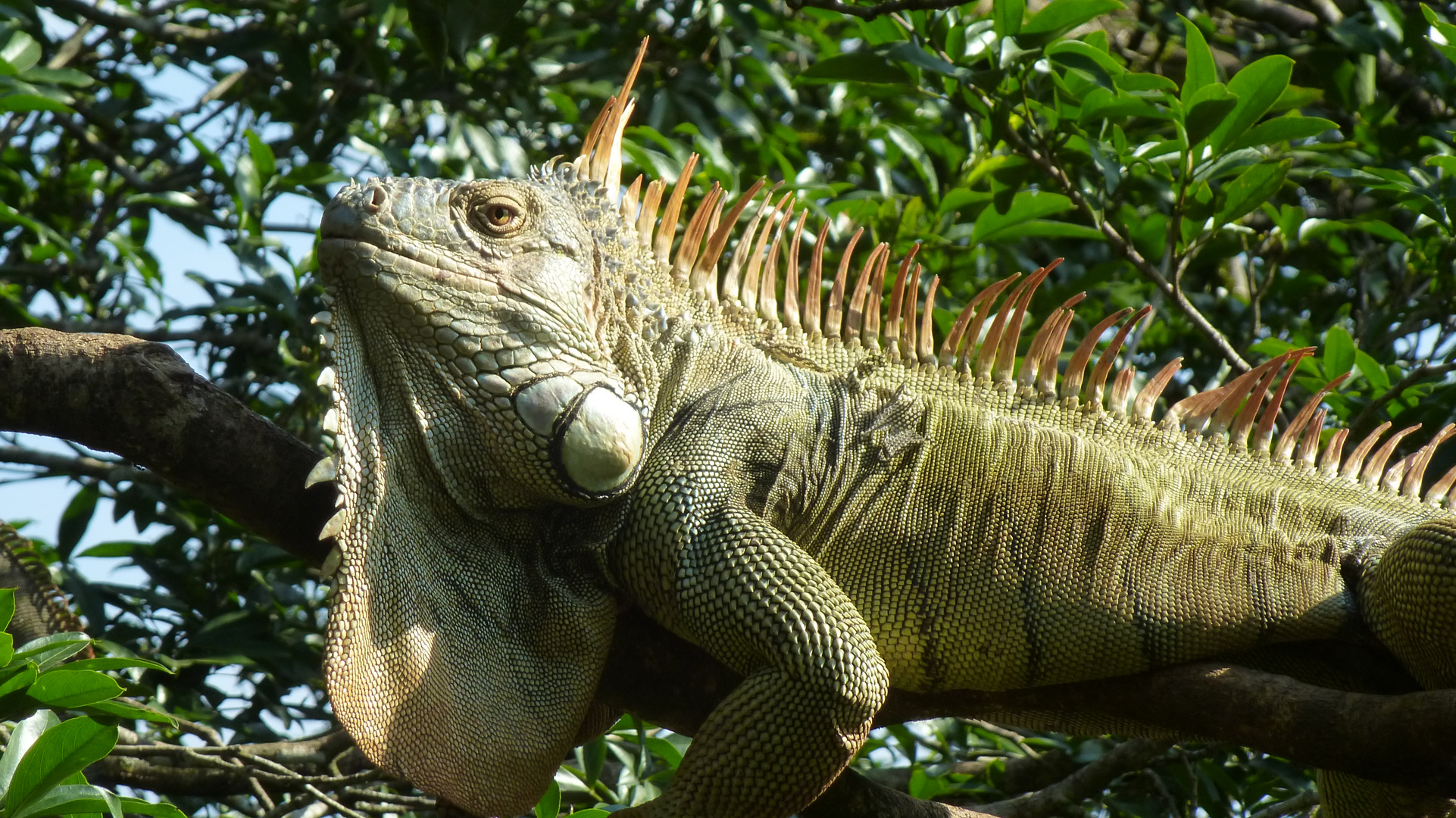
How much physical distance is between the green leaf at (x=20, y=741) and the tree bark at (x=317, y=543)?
2.47ft

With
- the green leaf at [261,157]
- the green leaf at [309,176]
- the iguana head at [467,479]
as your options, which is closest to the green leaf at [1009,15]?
the iguana head at [467,479]

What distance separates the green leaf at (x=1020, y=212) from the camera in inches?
203

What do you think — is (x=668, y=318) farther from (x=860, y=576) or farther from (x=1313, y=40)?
(x=1313, y=40)

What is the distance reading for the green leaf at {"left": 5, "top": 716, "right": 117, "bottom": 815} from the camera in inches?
100

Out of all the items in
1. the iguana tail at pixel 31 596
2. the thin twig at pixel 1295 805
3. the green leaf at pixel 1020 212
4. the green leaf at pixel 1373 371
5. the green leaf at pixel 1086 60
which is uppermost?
the green leaf at pixel 1086 60

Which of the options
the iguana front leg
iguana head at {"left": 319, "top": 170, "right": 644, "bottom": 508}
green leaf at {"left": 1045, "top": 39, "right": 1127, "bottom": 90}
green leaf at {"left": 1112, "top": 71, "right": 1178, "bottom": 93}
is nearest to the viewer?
the iguana front leg

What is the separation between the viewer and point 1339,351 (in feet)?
16.8

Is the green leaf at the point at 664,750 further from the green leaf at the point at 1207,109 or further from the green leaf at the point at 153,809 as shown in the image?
the green leaf at the point at 1207,109

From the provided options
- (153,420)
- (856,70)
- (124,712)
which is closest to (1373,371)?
(856,70)

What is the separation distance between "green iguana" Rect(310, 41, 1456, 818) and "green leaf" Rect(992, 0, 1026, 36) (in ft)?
4.30

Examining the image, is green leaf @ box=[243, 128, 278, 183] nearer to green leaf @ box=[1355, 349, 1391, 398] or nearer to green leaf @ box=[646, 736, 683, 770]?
green leaf @ box=[646, 736, 683, 770]

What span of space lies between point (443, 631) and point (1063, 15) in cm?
310

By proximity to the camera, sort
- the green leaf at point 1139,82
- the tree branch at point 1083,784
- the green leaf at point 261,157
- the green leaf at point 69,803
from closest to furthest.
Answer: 1. the green leaf at point 69,803
2. the tree branch at point 1083,784
3. the green leaf at point 1139,82
4. the green leaf at point 261,157

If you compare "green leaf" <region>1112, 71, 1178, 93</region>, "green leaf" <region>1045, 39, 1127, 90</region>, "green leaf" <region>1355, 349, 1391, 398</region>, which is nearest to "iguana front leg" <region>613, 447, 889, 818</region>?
"green leaf" <region>1045, 39, 1127, 90</region>
